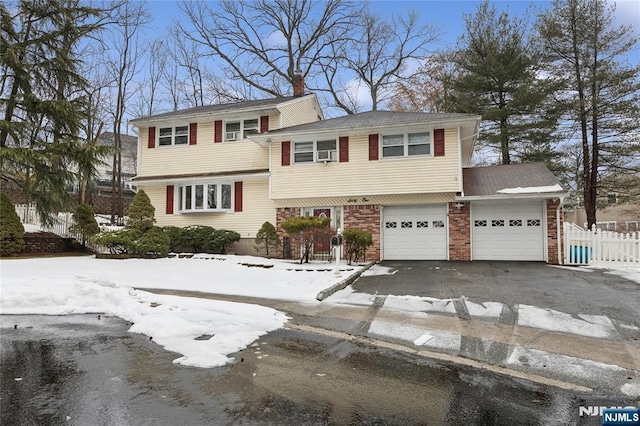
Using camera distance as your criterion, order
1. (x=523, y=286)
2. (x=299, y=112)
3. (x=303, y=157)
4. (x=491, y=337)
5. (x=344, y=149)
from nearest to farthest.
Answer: (x=491, y=337) < (x=523, y=286) < (x=344, y=149) < (x=303, y=157) < (x=299, y=112)

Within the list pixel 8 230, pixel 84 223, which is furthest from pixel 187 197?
pixel 8 230

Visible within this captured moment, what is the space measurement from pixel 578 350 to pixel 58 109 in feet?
61.8

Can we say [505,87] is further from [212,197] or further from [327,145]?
[212,197]

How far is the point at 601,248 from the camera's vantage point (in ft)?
43.5

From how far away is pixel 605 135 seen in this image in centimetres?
2044

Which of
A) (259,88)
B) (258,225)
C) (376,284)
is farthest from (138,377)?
(259,88)

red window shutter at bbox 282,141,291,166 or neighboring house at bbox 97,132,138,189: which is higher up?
neighboring house at bbox 97,132,138,189

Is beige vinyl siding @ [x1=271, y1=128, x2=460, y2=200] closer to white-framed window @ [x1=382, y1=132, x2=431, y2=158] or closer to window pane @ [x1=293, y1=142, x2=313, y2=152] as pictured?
white-framed window @ [x1=382, y1=132, x2=431, y2=158]

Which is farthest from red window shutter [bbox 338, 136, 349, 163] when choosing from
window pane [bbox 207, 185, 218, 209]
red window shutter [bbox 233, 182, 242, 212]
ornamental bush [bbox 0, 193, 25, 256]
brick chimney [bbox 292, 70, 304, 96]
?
ornamental bush [bbox 0, 193, 25, 256]

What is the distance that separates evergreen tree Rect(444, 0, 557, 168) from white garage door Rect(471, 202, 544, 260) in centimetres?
837

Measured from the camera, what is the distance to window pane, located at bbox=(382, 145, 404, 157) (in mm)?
15773

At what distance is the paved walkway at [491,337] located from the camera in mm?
4328

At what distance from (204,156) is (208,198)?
2029 mm

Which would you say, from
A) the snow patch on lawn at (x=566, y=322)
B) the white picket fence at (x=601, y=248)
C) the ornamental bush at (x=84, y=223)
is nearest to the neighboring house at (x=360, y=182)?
the white picket fence at (x=601, y=248)
